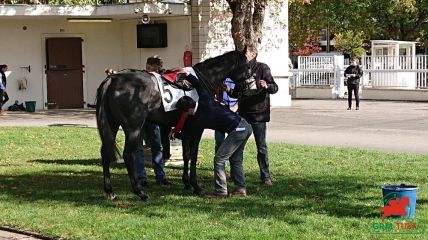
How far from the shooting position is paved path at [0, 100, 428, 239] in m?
16.7

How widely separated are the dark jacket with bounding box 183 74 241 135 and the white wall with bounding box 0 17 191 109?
17.9m

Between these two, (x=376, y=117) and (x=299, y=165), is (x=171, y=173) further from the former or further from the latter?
(x=376, y=117)

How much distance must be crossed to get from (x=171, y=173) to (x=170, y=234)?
4598 mm

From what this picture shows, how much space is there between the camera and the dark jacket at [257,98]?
33.4ft

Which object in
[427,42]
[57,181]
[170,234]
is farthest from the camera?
[427,42]

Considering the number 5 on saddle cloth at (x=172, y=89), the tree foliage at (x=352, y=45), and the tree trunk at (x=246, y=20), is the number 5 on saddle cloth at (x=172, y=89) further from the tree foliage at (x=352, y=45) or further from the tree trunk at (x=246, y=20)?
the tree foliage at (x=352, y=45)

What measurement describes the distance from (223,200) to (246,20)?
45.1ft

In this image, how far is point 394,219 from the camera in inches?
308

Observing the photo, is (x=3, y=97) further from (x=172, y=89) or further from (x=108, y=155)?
(x=172, y=89)

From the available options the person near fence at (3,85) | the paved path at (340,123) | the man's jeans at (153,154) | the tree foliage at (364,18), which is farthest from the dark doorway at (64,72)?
the man's jeans at (153,154)

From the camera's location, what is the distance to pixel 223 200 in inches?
367

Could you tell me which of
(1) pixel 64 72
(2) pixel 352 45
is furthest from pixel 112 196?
(2) pixel 352 45

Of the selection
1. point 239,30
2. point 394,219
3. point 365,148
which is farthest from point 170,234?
point 239,30

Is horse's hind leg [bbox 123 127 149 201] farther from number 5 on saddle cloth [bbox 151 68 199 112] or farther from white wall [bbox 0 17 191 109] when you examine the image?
white wall [bbox 0 17 191 109]
